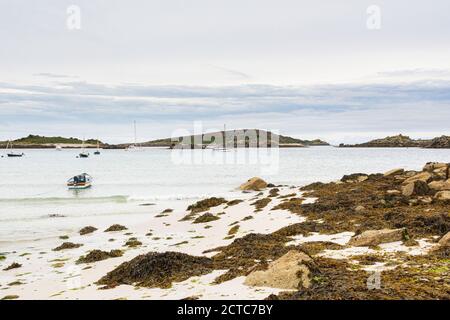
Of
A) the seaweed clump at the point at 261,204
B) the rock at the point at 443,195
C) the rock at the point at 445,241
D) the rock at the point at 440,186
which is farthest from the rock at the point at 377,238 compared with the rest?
the seaweed clump at the point at 261,204

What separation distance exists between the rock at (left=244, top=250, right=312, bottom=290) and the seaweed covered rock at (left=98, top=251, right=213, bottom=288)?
8.11 ft

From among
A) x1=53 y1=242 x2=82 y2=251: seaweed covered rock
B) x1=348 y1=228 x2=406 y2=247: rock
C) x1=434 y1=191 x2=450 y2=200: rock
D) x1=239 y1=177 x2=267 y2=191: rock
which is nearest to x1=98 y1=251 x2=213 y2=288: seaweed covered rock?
x1=348 y1=228 x2=406 y2=247: rock

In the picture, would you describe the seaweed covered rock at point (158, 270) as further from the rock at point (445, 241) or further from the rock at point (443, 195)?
the rock at point (443, 195)

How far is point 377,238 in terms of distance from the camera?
1242cm

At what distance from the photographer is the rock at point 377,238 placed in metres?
12.4

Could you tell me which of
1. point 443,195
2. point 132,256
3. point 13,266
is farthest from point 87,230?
point 443,195

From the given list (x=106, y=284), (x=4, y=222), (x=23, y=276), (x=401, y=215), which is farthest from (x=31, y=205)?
(x=401, y=215)

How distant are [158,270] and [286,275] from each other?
13.9 ft

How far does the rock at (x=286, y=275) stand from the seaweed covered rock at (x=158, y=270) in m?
2.47

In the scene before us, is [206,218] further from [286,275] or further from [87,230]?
[286,275]

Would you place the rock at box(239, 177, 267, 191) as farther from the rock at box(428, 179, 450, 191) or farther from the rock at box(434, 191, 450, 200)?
the rock at box(434, 191, 450, 200)

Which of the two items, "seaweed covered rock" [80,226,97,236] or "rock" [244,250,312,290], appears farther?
"seaweed covered rock" [80,226,97,236]

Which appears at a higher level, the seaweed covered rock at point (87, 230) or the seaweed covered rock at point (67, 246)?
the seaweed covered rock at point (67, 246)

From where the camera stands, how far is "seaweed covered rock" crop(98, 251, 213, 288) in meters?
11.5
